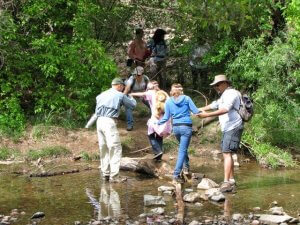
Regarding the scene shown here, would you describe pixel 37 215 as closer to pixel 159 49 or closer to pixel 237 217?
pixel 237 217

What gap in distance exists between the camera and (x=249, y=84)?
15.5 m

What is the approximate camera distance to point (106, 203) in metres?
9.49

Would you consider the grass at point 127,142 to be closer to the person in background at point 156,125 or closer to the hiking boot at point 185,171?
the person in background at point 156,125

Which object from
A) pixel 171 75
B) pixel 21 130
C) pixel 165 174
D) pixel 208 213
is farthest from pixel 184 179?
pixel 171 75

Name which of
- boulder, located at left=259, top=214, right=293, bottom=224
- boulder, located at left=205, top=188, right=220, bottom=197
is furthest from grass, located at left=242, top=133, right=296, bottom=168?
boulder, located at left=259, top=214, right=293, bottom=224

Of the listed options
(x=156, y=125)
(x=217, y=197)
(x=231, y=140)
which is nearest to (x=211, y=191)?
(x=217, y=197)

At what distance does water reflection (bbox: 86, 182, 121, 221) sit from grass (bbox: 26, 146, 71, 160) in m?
2.79

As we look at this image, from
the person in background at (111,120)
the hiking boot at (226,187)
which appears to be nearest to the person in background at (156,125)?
the person in background at (111,120)

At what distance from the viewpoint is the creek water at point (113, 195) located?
8883mm

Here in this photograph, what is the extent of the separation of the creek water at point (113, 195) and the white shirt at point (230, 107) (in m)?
1.19

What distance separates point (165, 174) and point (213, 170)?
131 centimetres

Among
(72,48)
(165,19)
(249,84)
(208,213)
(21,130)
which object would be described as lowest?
(208,213)

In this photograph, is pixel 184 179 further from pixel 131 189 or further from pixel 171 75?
pixel 171 75

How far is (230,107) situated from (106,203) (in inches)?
105
